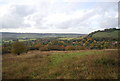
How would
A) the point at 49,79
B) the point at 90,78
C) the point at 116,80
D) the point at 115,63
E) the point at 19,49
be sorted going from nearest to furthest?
the point at 116,80 < the point at 90,78 < the point at 49,79 < the point at 115,63 < the point at 19,49

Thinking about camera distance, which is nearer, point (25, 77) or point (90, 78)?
point (90, 78)

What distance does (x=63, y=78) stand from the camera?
6.27 m

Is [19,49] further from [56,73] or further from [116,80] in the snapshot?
[116,80]

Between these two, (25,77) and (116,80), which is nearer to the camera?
(116,80)

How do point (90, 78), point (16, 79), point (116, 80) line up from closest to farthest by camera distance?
point (116, 80)
point (90, 78)
point (16, 79)

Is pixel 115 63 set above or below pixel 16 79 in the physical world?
above

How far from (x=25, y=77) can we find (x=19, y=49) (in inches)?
872

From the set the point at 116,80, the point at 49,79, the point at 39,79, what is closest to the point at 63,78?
the point at 49,79

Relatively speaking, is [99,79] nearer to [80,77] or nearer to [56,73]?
[80,77]

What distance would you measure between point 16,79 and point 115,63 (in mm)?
6829

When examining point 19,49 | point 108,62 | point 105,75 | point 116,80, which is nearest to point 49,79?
point 105,75

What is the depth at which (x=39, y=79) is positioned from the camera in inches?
256

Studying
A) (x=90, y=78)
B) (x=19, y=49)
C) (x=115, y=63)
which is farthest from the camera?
(x=19, y=49)

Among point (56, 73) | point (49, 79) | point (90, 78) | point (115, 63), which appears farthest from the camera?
point (115, 63)
